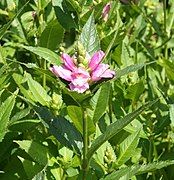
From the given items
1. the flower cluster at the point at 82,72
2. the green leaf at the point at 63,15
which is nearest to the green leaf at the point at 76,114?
the flower cluster at the point at 82,72

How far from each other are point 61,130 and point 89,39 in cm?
30

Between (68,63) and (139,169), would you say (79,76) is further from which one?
(139,169)

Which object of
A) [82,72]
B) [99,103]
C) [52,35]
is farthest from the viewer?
[52,35]

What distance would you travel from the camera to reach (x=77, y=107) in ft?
5.23

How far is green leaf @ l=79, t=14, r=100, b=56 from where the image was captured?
1.62 m

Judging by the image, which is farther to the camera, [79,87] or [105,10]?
[105,10]

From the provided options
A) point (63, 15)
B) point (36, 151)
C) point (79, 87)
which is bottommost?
point (36, 151)

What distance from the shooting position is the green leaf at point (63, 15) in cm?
221

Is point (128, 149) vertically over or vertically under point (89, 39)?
under

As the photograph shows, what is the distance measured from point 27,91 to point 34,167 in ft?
1.13

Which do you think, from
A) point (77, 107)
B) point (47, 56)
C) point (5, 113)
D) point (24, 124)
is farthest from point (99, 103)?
point (24, 124)

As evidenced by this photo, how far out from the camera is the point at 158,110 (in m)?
2.52

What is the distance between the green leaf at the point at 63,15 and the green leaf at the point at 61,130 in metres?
0.62

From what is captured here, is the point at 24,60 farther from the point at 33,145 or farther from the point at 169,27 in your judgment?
the point at 33,145
